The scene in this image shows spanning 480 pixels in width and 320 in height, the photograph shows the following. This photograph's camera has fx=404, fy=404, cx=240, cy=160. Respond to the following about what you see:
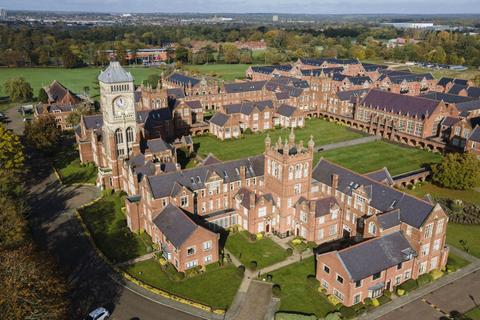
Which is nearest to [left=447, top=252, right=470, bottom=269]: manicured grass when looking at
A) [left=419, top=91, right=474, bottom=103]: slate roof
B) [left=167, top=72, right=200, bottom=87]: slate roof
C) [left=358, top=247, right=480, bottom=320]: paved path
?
[left=358, top=247, right=480, bottom=320]: paved path

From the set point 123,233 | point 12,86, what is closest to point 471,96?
point 123,233

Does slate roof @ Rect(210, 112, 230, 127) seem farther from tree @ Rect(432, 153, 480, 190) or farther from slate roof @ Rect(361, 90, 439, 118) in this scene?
tree @ Rect(432, 153, 480, 190)

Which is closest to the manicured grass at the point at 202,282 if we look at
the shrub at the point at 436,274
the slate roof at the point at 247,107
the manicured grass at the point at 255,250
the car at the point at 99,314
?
the manicured grass at the point at 255,250

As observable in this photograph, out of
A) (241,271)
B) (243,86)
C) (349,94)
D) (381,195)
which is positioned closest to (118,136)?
(241,271)

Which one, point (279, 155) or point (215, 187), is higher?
point (279, 155)

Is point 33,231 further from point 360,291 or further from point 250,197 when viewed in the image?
point 360,291

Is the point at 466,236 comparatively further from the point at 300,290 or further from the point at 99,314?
the point at 99,314
